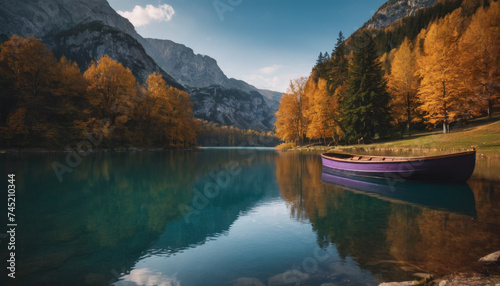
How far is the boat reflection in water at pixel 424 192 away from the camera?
10.6 meters

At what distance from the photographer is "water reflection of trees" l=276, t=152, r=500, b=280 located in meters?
5.54

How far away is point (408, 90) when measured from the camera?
141 feet

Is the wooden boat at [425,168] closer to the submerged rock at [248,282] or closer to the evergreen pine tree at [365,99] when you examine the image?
the submerged rock at [248,282]

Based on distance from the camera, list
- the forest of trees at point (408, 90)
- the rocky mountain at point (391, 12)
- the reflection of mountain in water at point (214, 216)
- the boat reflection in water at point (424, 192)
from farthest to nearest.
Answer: the rocky mountain at point (391, 12)
the forest of trees at point (408, 90)
the boat reflection in water at point (424, 192)
the reflection of mountain in water at point (214, 216)

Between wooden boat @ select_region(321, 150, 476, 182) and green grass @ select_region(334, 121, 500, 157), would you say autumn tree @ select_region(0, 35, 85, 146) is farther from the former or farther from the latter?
green grass @ select_region(334, 121, 500, 157)

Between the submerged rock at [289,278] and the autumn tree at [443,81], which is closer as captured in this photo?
the submerged rock at [289,278]

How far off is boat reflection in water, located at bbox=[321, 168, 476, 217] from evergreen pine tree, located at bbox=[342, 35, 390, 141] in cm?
2780

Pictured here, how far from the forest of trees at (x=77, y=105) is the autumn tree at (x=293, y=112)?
94.8 ft

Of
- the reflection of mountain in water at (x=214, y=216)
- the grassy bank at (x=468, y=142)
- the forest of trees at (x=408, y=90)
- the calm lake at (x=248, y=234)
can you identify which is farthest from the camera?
the forest of trees at (x=408, y=90)

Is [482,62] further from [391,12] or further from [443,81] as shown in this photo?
[391,12]

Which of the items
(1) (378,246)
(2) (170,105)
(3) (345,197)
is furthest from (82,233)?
(2) (170,105)

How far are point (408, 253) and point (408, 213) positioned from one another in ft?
15.0

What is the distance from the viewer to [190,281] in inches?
195

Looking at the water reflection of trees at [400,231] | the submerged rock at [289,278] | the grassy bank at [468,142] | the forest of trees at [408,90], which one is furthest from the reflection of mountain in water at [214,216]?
the forest of trees at [408,90]
